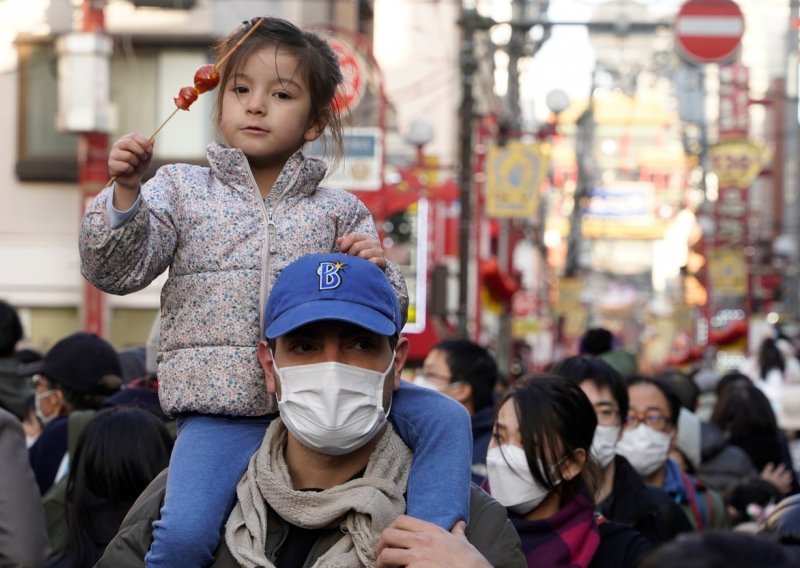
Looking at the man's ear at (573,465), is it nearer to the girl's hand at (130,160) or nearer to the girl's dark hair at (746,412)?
the girl's hand at (130,160)

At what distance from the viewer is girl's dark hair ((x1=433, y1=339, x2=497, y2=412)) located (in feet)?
26.9

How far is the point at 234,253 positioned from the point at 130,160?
1.36 feet

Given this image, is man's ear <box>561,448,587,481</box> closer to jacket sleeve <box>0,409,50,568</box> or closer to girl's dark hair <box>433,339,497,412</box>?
jacket sleeve <box>0,409,50,568</box>

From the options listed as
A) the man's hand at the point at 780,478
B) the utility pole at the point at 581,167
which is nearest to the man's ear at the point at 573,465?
the man's hand at the point at 780,478

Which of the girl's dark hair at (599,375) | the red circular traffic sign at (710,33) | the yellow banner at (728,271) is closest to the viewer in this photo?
the girl's dark hair at (599,375)

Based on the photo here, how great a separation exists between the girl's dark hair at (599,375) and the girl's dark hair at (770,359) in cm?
1047

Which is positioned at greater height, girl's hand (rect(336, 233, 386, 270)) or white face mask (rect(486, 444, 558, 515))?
girl's hand (rect(336, 233, 386, 270))

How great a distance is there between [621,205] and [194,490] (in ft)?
260

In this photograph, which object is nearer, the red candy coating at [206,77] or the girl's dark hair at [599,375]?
the red candy coating at [206,77]

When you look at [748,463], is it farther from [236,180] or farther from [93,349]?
[236,180]

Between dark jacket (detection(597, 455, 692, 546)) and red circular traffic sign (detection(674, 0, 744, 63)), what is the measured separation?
11564 millimetres

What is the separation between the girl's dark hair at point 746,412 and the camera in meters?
10.6

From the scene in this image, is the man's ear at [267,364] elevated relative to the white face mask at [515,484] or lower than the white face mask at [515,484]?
elevated

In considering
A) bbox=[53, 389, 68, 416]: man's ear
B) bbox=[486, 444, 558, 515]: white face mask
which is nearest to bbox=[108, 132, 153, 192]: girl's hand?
bbox=[486, 444, 558, 515]: white face mask
